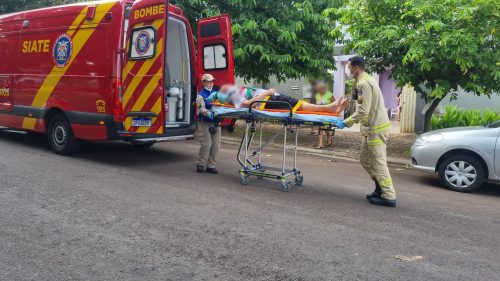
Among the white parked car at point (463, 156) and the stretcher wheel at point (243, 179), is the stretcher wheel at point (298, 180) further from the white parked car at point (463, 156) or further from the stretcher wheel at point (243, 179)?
the white parked car at point (463, 156)

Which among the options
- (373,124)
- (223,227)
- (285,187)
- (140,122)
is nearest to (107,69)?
(140,122)

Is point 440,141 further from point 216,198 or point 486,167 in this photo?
point 216,198

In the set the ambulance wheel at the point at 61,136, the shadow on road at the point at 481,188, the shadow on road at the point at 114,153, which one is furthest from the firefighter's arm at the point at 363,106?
the ambulance wheel at the point at 61,136

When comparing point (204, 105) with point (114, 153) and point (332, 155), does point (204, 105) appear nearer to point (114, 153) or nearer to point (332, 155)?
point (114, 153)

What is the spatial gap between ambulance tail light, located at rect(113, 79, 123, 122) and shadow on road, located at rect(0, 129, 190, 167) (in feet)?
2.99

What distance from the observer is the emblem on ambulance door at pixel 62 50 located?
8.20 meters

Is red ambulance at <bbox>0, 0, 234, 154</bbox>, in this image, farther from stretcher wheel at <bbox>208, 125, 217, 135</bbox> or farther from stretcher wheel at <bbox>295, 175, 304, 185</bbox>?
stretcher wheel at <bbox>295, 175, 304, 185</bbox>

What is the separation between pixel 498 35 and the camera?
8594 mm

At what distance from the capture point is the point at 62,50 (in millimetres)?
8297

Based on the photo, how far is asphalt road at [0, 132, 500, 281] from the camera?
3896 millimetres

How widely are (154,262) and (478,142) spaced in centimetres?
554

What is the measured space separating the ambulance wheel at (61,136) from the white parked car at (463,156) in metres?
5.92

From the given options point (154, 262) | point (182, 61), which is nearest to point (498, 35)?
point (182, 61)

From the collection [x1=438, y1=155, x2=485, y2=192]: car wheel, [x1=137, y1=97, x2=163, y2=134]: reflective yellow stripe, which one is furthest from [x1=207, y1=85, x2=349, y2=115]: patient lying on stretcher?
[x1=438, y1=155, x2=485, y2=192]: car wheel
